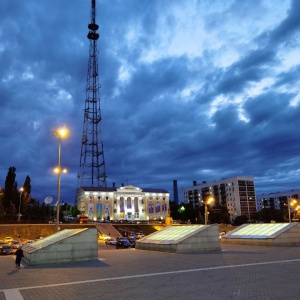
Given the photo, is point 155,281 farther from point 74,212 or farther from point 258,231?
point 74,212

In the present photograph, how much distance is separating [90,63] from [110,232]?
63551 millimetres

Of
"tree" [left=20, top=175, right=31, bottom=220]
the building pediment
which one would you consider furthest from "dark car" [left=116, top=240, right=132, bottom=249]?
the building pediment

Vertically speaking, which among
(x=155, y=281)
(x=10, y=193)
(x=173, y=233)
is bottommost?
(x=155, y=281)

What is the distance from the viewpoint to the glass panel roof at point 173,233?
29539 mm

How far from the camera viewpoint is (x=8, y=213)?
8300cm

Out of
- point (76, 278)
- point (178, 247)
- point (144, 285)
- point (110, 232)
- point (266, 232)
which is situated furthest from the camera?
point (110, 232)

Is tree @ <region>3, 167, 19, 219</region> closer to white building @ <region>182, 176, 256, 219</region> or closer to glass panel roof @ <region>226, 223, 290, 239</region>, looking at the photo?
glass panel roof @ <region>226, 223, 290, 239</region>

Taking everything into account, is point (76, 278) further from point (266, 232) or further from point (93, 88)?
point (93, 88)

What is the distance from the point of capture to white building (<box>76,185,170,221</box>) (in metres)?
126

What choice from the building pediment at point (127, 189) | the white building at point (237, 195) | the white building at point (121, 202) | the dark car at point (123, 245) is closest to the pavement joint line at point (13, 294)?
the dark car at point (123, 245)

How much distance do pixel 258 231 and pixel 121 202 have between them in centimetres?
10018

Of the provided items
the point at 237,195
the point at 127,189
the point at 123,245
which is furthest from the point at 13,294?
the point at 237,195

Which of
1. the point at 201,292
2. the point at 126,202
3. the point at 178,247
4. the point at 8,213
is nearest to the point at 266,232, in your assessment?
the point at 178,247

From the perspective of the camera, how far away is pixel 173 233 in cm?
3148
